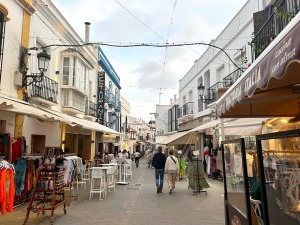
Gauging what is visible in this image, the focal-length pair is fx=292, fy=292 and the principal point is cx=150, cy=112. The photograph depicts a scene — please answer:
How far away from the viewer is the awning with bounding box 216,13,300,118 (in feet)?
7.37

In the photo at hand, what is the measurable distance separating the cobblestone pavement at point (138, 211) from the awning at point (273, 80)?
114 inches

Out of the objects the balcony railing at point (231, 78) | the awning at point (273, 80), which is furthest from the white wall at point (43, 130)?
the balcony railing at point (231, 78)

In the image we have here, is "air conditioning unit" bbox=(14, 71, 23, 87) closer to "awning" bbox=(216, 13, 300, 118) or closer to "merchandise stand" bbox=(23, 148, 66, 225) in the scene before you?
"merchandise stand" bbox=(23, 148, 66, 225)

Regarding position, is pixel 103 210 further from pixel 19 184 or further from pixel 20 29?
pixel 20 29

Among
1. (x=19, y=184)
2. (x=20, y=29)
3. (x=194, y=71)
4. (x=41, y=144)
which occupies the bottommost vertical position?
(x=19, y=184)

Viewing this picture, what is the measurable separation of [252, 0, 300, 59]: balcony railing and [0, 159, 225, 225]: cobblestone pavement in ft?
15.6

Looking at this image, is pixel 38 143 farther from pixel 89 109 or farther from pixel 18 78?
pixel 89 109

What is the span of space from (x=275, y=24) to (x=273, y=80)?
485 centimetres

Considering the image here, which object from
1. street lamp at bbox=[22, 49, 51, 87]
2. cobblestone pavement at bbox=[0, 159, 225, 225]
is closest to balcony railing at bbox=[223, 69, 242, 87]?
cobblestone pavement at bbox=[0, 159, 225, 225]

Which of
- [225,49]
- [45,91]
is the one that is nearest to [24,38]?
[45,91]

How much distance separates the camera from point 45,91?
483 inches

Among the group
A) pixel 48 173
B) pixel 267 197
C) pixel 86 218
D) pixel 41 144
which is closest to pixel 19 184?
pixel 48 173

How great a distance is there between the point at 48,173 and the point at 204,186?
6194 millimetres

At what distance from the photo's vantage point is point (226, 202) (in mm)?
4445
